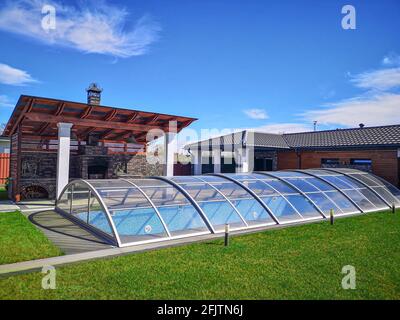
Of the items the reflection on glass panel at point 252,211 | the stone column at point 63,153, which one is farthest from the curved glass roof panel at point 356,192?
the stone column at point 63,153

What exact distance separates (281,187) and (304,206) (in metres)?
1.18

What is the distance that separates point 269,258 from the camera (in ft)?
21.1

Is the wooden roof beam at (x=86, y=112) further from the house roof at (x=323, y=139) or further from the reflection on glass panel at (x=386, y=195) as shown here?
the reflection on glass panel at (x=386, y=195)

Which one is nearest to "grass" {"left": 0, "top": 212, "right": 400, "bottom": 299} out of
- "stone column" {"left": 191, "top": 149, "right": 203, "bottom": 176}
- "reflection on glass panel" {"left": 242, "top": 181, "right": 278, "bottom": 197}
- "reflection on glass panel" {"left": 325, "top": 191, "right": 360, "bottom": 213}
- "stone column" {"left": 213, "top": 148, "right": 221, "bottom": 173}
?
"reflection on glass panel" {"left": 242, "top": 181, "right": 278, "bottom": 197}

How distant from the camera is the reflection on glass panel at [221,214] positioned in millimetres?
8852

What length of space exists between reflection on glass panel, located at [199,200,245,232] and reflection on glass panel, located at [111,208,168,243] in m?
1.72

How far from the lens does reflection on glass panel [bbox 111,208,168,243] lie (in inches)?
293

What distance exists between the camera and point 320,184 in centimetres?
1295

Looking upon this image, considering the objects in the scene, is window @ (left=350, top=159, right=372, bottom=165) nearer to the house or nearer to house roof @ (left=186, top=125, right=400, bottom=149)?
house roof @ (left=186, top=125, right=400, bottom=149)

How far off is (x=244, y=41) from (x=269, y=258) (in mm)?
9434

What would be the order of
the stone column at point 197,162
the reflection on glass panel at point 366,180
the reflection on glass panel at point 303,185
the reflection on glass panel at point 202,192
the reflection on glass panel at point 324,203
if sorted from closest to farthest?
the reflection on glass panel at point 202,192, the reflection on glass panel at point 324,203, the reflection on glass panel at point 303,185, the reflection on glass panel at point 366,180, the stone column at point 197,162
